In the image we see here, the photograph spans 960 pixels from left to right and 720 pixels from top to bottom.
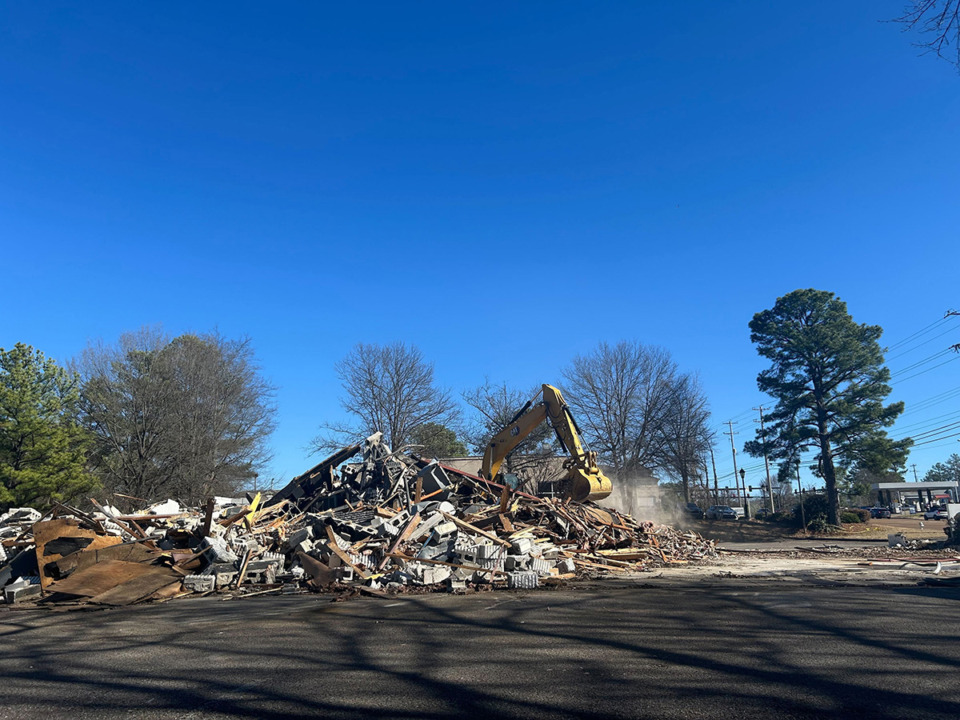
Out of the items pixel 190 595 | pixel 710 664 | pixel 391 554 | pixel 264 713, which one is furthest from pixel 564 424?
pixel 264 713

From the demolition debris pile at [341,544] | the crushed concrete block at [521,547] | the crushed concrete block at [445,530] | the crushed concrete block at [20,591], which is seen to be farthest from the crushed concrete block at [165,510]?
the crushed concrete block at [521,547]

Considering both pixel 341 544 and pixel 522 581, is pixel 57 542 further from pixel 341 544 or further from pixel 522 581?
pixel 522 581

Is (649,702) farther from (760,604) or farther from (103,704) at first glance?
(760,604)

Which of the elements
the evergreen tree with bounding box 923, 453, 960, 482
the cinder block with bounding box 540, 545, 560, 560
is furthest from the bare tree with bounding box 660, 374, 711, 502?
the evergreen tree with bounding box 923, 453, 960, 482

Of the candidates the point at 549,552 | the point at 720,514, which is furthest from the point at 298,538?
the point at 720,514

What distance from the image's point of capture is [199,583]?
13.3 m

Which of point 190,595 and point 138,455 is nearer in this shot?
point 190,595

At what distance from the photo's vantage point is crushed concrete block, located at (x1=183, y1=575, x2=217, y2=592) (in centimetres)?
1327

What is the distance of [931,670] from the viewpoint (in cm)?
576

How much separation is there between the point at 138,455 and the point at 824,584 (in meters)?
30.9

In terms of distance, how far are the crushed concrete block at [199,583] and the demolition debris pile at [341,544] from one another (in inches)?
0.9

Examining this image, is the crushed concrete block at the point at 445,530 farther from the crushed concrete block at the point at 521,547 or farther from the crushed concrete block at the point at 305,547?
the crushed concrete block at the point at 305,547

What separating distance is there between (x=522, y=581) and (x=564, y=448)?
29.2ft

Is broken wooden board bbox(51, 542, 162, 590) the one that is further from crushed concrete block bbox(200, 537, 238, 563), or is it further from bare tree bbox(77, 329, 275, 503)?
bare tree bbox(77, 329, 275, 503)
